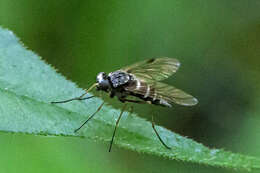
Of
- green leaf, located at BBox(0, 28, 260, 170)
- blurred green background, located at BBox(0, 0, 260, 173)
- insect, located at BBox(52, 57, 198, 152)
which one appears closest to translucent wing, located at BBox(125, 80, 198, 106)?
insect, located at BBox(52, 57, 198, 152)

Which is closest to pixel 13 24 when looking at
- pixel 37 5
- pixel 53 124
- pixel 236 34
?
pixel 37 5

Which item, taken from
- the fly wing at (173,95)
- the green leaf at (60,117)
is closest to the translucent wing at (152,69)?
the fly wing at (173,95)

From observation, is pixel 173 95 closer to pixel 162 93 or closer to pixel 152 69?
pixel 162 93

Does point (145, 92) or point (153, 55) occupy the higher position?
point (145, 92)

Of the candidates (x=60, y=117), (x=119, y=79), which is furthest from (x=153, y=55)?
(x=60, y=117)

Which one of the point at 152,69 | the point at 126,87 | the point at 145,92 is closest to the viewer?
the point at 145,92

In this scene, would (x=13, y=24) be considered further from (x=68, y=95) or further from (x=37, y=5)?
(x=68, y=95)

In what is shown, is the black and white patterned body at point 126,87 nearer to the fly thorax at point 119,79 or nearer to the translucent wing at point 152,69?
the fly thorax at point 119,79
